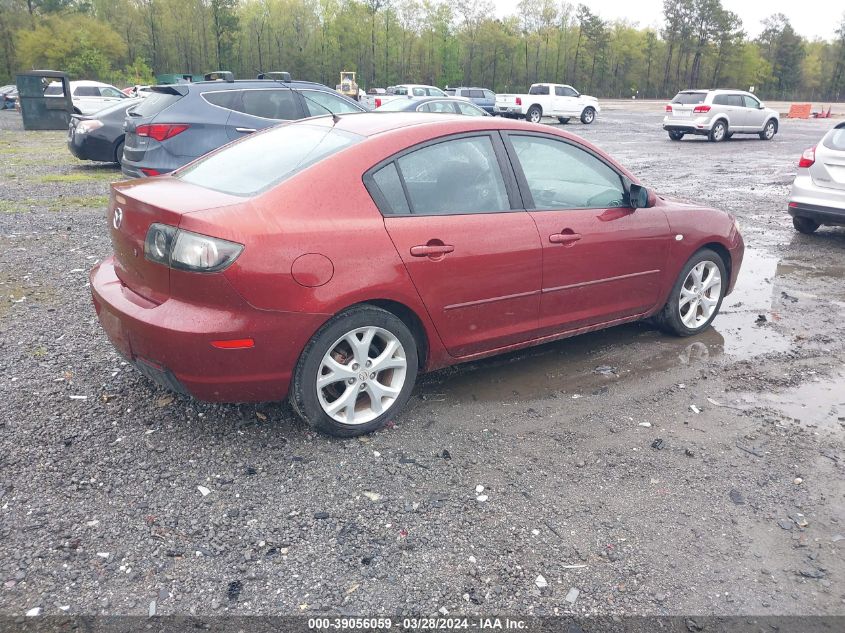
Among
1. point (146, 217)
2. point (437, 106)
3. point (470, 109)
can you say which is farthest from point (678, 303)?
point (437, 106)

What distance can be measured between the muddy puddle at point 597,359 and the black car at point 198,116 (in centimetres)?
531

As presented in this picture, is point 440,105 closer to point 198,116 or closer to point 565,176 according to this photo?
point 198,116

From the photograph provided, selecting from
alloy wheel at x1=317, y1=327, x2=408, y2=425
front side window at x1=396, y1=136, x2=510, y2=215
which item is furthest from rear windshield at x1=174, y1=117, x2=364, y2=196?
alloy wheel at x1=317, y1=327, x2=408, y2=425

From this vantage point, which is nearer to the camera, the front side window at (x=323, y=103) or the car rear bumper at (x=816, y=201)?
the car rear bumper at (x=816, y=201)

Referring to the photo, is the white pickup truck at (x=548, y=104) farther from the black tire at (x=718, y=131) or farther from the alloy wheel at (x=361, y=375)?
the alloy wheel at (x=361, y=375)

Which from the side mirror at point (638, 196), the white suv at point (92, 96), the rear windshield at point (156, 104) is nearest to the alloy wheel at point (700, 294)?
the side mirror at point (638, 196)

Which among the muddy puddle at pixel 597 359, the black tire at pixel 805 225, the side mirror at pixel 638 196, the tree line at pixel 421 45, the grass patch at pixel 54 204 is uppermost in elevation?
the tree line at pixel 421 45

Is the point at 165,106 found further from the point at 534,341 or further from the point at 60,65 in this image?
the point at 60,65

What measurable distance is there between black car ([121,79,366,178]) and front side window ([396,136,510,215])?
5.43 m

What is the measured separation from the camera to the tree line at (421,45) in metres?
59.7

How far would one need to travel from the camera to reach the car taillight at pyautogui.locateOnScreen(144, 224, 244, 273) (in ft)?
10.7

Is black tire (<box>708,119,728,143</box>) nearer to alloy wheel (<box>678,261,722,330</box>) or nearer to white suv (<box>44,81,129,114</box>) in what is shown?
alloy wheel (<box>678,261,722,330</box>)

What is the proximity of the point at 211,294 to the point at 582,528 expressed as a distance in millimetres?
1992

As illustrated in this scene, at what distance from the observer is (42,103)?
24031mm
